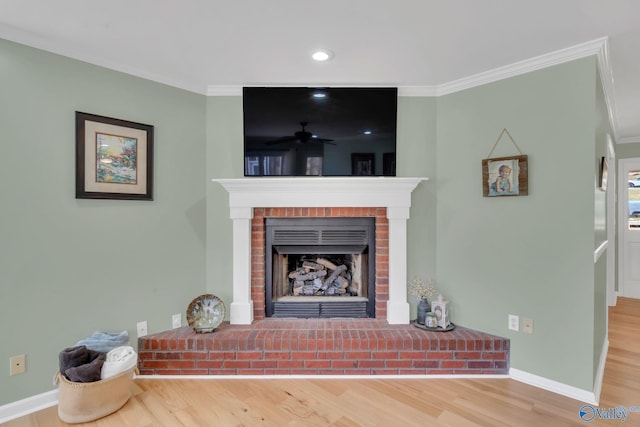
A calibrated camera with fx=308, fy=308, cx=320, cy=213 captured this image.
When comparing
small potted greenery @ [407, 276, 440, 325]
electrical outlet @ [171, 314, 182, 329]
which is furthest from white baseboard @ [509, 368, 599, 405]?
electrical outlet @ [171, 314, 182, 329]

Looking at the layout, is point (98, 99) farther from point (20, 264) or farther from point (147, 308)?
point (147, 308)

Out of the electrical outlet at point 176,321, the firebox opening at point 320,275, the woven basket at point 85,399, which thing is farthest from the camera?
the firebox opening at point 320,275

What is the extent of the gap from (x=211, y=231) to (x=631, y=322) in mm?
4518

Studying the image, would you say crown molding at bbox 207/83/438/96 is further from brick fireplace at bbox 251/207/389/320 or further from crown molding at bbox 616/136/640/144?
crown molding at bbox 616/136/640/144

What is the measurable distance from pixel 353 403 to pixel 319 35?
7.65 feet

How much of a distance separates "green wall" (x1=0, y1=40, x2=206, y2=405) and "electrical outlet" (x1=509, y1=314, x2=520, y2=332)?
2.55 metres

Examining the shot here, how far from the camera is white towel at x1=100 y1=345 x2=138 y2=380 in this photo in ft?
6.22

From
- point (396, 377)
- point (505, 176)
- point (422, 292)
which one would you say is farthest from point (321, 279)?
point (505, 176)

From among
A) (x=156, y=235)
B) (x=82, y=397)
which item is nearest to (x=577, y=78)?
(x=156, y=235)

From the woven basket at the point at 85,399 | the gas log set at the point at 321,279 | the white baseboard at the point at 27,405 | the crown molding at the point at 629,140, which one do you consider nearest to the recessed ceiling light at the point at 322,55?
the gas log set at the point at 321,279

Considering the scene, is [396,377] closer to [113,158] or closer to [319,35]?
[319,35]

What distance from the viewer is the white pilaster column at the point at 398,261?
2609mm

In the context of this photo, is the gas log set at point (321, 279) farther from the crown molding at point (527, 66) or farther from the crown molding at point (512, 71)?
the crown molding at point (527, 66)

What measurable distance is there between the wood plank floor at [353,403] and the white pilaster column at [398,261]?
57 cm
